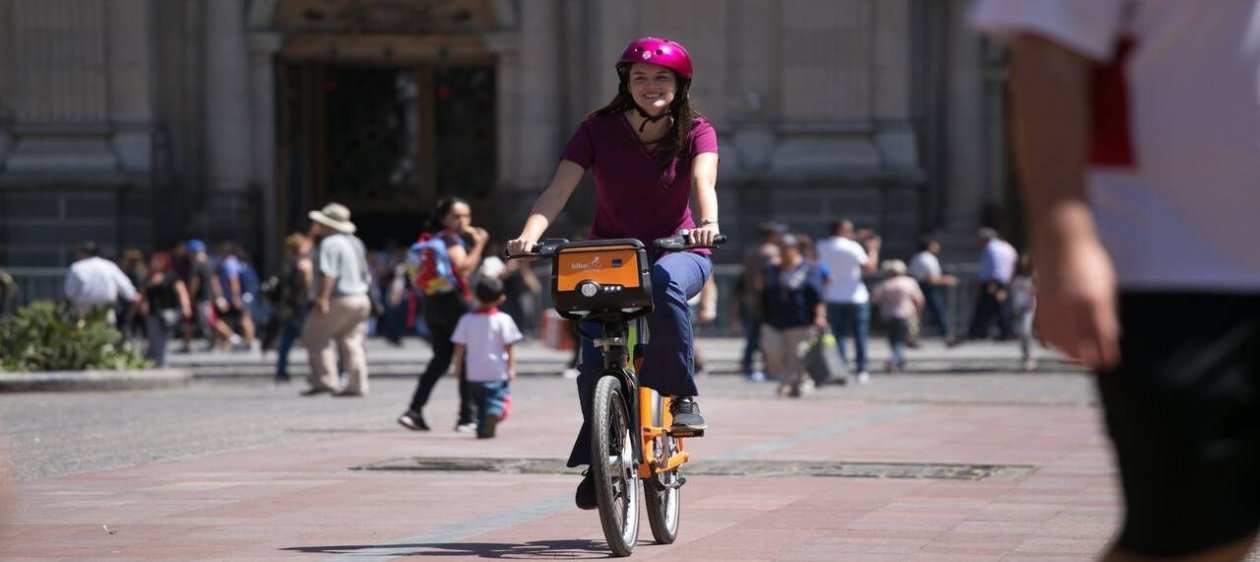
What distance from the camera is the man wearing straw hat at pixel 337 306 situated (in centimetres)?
1778

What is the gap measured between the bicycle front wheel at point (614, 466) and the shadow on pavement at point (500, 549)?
5.6 inches

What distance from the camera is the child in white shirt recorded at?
1317 cm

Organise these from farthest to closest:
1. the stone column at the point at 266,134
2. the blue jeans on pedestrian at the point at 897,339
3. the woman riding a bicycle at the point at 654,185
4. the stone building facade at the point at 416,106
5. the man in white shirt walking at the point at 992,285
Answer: the stone column at the point at 266,134, the stone building facade at the point at 416,106, the man in white shirt walking at the point at 992,285, the blue jeans on pedestrian at the point at 897,339, the woman riding a bicycle at the point at 654,185

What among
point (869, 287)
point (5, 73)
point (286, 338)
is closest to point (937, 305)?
point (869, 287)

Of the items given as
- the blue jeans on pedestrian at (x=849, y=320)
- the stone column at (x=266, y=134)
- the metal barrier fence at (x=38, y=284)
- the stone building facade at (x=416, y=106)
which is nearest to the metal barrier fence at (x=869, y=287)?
the stone building facade at (x=416, y=106)

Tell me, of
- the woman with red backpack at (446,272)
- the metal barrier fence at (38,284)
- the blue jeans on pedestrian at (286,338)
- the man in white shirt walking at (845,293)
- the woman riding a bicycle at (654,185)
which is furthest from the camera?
the metal barrier fence at (38,284)

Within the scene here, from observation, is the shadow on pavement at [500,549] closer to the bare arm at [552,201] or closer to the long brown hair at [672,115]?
the bare arm at [552,201]

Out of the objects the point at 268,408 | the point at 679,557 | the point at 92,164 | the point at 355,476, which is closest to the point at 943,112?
the point at 92,164

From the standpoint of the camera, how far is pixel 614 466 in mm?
7250

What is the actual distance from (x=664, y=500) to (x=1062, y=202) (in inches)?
181

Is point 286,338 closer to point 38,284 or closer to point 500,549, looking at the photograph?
point 38,284

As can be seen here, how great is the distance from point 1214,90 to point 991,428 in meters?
10.9

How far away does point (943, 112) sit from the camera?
31.9m

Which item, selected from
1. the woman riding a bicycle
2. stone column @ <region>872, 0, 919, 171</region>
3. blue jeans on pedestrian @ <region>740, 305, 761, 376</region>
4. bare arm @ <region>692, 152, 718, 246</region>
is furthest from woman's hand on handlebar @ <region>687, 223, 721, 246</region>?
stone column @ <region>872, 0, 919, 171</region>
